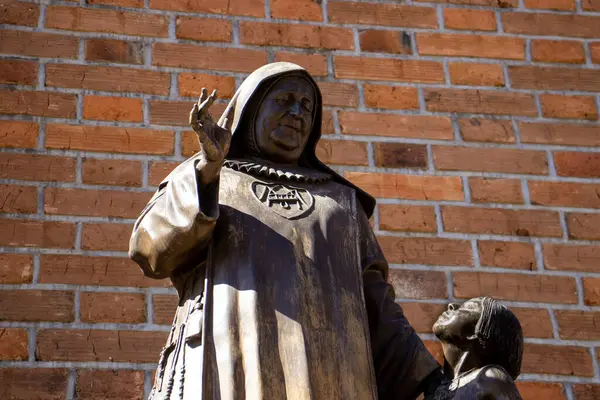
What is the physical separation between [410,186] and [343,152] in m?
0.23

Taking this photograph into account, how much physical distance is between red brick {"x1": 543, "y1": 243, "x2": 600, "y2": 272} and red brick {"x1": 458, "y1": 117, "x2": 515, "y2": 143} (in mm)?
397

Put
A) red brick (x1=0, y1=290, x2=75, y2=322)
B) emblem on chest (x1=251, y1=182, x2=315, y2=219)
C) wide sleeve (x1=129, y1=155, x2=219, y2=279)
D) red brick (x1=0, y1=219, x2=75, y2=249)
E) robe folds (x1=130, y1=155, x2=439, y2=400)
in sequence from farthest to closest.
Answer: red brick (x1=0, y1=219, x2=75, y2=249) < red brick (x1=0, y1=290, x2=75, y2=322) < emblem on chest (x1=251, y1=182, x2=315, y2=219) < wide sleeve (x1=129, y1=155, x2=219, y2=279) < robe folds (x1=130, y1=155, x2=439, y2=400)

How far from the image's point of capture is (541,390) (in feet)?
13.4

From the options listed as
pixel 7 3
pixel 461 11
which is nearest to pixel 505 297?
pixel 461 11

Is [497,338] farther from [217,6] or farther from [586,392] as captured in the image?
[217,6]

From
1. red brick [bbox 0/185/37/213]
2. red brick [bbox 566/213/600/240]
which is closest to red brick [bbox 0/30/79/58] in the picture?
red brick [bbox 0/185/37/213]

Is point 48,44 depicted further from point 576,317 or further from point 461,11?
point 576,317

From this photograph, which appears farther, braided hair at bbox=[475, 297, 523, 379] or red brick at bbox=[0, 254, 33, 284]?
red brick at bbox=[0, 254, 33, 284]

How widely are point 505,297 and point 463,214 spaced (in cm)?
31

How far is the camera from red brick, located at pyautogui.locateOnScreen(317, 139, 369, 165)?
4.32m

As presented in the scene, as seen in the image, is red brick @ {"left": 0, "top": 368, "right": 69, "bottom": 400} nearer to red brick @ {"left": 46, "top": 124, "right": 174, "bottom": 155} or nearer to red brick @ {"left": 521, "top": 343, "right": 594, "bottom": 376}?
red brick @ {"left": 46, "top": 124, "right": 174, "bottom": 155}

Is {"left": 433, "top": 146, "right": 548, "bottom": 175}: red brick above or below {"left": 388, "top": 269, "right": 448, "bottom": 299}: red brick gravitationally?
above

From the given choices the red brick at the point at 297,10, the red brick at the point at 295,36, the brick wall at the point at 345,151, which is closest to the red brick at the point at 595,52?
the brick wall at the point at 345,151

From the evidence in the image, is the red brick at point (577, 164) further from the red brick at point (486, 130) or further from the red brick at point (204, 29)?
the red brick at point (204, 29)
